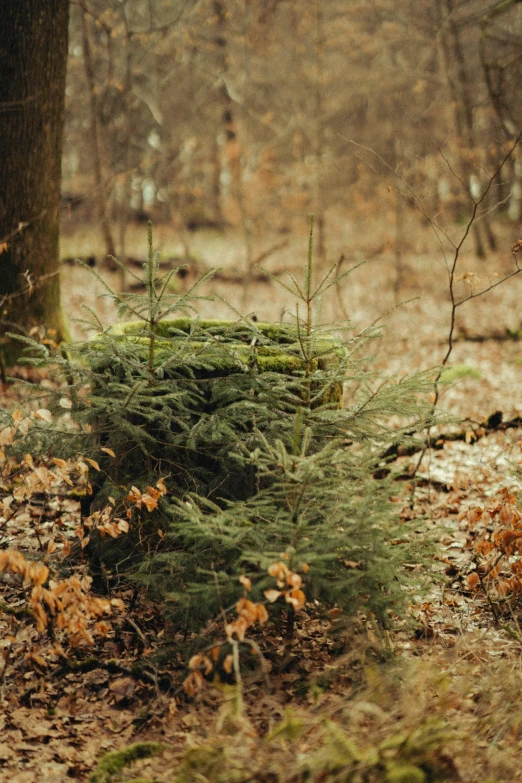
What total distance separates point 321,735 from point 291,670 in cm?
97

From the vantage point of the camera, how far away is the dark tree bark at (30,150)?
22.5ft

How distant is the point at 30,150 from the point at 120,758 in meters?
6.35

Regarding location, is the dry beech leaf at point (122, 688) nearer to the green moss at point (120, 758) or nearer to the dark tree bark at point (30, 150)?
the green moss at point (120, 758)

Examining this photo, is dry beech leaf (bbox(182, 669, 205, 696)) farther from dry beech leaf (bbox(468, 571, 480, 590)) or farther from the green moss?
dry beech leaf (bbox(468, 571, 480, 590))

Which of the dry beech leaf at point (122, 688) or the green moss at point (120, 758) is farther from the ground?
the green moss at point (120, 758)

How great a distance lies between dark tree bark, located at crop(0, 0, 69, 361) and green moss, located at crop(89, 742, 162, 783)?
4.97 metres

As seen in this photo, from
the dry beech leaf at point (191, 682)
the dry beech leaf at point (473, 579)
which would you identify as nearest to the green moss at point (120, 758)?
the dry beech leaf at point (191, 682)

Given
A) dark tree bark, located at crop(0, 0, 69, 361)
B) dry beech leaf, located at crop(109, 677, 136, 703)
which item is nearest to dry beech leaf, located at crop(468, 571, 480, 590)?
dry beech leaf, located at crop(109, 677, 136, 703)

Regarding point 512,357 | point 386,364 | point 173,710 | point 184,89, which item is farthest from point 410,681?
point 184,89

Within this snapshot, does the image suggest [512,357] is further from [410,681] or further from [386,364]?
[410,681]

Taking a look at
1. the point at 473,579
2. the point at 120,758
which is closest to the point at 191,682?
the point at 120,758

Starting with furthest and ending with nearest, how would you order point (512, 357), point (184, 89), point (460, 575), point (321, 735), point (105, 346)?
point (184, 89) → point (512, 357) → point (460, 575) → point (105, 346) → point (321, 735)

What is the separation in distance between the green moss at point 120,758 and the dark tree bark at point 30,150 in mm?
4966

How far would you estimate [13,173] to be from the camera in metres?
7.13
